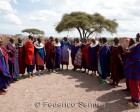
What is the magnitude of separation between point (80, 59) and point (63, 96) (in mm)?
4341

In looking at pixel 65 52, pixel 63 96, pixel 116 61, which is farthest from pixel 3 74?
pixel 65 52

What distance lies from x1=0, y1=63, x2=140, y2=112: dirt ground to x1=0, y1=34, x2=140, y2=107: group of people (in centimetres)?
44

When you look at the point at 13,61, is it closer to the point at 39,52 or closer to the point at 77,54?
the point at 39,52

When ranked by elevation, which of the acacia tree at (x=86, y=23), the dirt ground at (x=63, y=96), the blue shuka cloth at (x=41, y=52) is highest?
the acacia tree at (x=86, y=23)

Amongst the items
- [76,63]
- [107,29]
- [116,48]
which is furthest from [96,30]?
[116,48]

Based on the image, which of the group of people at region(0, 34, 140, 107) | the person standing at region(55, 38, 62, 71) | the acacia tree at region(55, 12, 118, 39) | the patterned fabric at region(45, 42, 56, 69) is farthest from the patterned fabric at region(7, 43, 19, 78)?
the acacia tree at region(55, 12, 118, 39)

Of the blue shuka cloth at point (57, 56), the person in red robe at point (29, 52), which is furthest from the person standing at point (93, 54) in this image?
the person in red robe at point (29, 52)

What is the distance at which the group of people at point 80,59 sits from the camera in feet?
25.9

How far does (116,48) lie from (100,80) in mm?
1798

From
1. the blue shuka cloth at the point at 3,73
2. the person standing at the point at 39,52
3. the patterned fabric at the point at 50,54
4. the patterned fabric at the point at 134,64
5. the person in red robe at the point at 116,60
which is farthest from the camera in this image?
the patterned fabric at the point at 50,54

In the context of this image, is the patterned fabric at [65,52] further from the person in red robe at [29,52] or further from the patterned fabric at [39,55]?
the person in red robe at [29,52]

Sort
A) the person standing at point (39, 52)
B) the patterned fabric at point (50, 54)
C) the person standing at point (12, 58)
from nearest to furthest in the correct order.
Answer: the person standing at point (12, 58) → the person standing at point (39, 52) → the patterned fabric at point (50, 54)

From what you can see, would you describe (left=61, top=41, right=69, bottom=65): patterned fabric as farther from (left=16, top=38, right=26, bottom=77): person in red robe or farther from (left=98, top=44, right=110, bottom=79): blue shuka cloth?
(left=98, top=44, right=110, bottom=79): blue shuka cloth

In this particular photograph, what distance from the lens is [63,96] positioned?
29.3 feet
